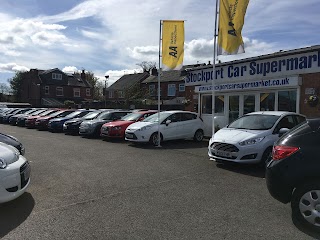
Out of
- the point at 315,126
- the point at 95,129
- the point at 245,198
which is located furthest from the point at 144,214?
the point at 95,129

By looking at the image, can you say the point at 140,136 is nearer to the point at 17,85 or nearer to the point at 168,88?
the point at 168,88

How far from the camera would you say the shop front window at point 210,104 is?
1691 cm

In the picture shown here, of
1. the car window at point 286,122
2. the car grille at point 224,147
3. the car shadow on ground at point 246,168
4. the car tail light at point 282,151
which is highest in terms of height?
the car window at point 286,122

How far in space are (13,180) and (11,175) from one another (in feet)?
0.32

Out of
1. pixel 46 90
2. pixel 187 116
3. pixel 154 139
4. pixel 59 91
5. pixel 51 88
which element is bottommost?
pixel 154 139

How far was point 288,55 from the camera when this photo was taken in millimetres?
13570

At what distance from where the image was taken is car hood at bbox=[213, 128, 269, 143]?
337 inches

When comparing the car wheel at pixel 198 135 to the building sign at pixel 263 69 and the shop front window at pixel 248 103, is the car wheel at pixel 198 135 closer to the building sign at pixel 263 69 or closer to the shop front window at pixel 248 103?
the shop front window at pixel 248 103

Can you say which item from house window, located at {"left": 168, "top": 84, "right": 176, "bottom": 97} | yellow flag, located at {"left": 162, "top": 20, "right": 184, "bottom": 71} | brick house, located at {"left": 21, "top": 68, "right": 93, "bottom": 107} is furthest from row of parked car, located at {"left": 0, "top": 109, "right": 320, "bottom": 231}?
brick house, located at {"left": 21, "top": 68, "right": 93, "bottom": 107}

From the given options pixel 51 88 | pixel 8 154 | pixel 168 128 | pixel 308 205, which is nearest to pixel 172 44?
pixel 168 128

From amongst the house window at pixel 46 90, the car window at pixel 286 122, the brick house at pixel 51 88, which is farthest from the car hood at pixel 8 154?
the house window at pixel 46 90

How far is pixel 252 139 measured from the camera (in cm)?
850

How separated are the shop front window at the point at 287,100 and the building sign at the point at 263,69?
2.66 ft

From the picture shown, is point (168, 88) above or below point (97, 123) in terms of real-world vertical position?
above
